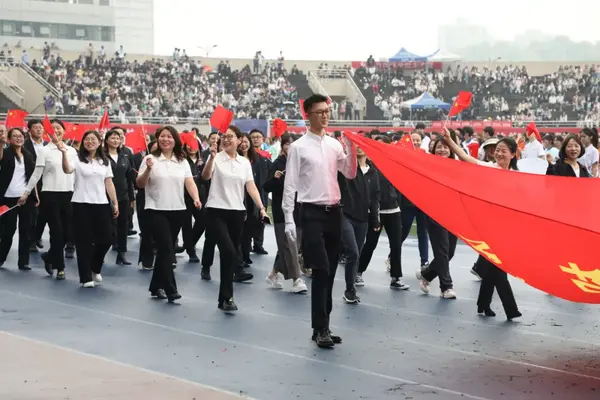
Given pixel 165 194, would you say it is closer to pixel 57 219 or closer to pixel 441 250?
pixel 57 219

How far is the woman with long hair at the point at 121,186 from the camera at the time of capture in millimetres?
15398

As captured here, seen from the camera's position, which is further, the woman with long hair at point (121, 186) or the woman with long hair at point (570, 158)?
the woman with long hair at point (121, 186)

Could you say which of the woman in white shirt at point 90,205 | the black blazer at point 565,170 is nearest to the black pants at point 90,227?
the woman in white shirt at point 90,205

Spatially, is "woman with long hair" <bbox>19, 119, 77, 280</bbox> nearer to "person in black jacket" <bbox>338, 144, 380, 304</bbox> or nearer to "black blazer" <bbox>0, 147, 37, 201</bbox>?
"black blazer" <bbox>0, 147, 37, 201</bbox>

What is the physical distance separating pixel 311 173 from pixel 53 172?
5575 mm

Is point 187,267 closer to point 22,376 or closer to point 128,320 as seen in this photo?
point 128,320

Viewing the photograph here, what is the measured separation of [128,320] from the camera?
10.6 m

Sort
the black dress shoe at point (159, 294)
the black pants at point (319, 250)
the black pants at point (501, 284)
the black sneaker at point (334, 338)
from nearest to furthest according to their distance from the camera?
1. the black pants at point (319, 250)
2. the black sneaker at point (334, 338)
3. the black pants at point (501, 284)
4. the black dress shoe at point (159, 294)

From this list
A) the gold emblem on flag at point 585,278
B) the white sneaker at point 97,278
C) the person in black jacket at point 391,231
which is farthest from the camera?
the white sneaker at point 97,278

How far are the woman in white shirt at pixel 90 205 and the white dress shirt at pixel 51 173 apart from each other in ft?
3.15

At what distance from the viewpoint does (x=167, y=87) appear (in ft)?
181

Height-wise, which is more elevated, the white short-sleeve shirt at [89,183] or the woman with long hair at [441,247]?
the white short-sleeve shirt at [89,183]

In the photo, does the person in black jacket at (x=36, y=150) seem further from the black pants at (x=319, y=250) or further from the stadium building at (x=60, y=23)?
the stadium building at (x=60, y=23)

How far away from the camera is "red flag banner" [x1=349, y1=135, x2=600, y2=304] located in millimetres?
7938
